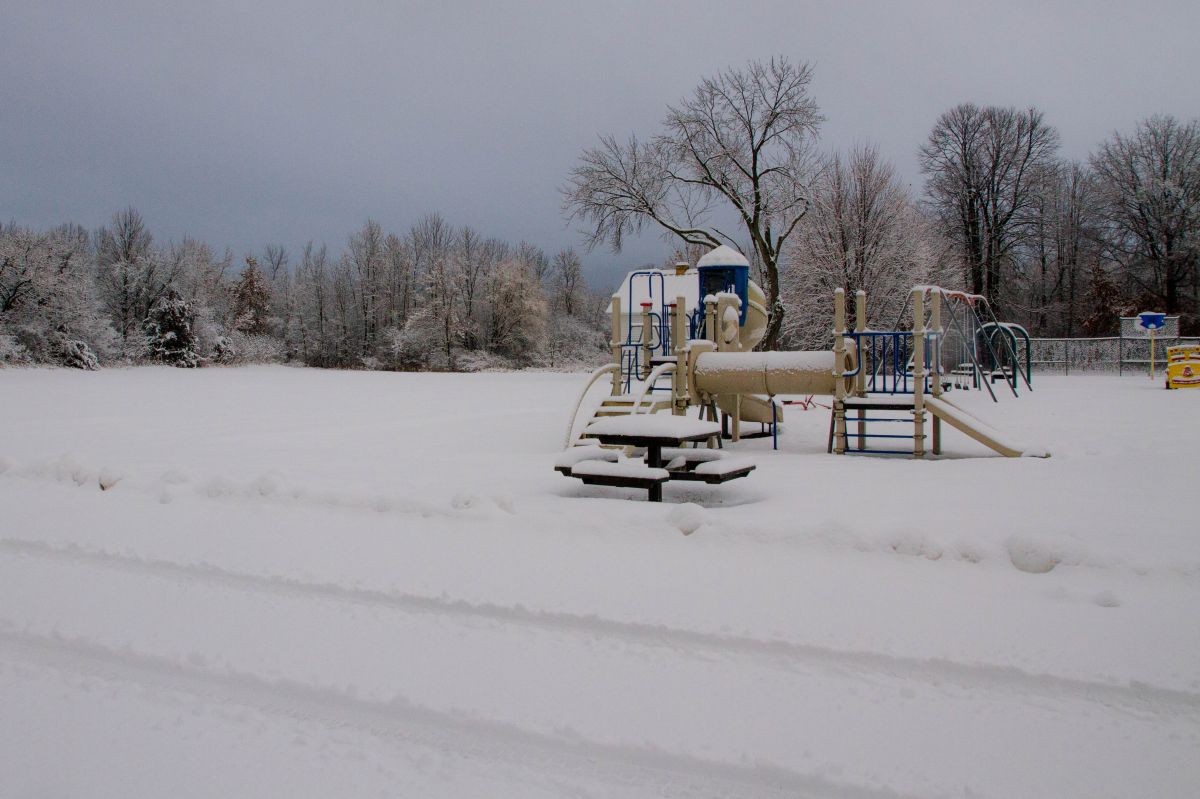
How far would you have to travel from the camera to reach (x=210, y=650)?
348cm

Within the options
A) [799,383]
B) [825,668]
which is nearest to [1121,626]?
[825,668]

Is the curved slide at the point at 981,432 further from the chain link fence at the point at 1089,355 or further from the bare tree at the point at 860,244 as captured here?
the chain link fence at the point at 1089,355

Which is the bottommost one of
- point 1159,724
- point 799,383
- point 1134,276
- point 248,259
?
point 1159,724

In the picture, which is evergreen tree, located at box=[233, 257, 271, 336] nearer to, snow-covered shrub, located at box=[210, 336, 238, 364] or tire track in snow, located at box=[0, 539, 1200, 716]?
snow-covered shrub, located at box=[210, 336, 238, 364]

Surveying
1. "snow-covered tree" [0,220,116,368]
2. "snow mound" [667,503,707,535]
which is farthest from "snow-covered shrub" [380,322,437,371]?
"snow mound" [667,503,707,535]

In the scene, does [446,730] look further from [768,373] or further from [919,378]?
[919,378]

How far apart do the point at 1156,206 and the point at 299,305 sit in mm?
54236

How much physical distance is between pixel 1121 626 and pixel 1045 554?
854 millimetres

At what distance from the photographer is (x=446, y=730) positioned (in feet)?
9.14

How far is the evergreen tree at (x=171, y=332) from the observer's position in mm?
39156

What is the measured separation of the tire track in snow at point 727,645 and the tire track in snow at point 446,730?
0.86 meters

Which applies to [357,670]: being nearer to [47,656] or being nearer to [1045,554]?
[47,656]

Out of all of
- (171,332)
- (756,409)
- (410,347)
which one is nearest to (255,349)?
(171,332)

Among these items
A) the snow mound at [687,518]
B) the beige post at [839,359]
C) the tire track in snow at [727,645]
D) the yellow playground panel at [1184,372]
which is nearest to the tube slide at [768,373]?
the beige post at [839,359]
